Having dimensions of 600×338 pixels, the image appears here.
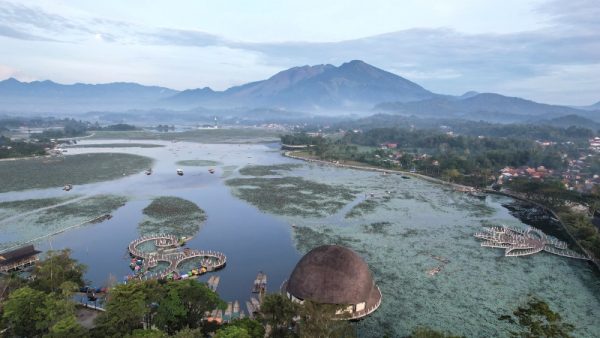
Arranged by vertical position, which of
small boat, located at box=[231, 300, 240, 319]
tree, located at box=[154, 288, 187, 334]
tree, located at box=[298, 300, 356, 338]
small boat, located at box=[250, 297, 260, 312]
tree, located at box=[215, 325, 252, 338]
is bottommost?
small boat, located at box=[231, 300, 240, 319]

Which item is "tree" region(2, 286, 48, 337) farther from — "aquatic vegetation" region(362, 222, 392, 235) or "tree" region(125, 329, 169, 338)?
"aquatic vegetation" region(362, 222, 392, 235)

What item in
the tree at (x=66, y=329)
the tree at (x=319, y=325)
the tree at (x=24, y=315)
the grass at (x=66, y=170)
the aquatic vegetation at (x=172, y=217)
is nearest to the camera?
the tree at (x=319, y=325)

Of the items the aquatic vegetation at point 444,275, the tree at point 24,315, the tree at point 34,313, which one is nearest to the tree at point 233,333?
the tree at point 34,313

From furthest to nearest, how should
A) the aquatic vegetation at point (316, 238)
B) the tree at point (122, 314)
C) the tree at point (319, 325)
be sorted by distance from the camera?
the aquatic vegetation at point (316, 238)
the tree at point (122, 314)
the tree at point (319, 325)

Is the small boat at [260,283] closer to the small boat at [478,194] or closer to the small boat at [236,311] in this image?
the small boat at [236,311]

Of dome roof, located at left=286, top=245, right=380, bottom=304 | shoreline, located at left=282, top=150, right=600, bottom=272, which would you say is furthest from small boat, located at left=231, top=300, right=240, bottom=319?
shoreline, located at left=282, top=150, right=600, bottom=272

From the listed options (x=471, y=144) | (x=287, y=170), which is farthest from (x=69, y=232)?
(x=471, y=144)

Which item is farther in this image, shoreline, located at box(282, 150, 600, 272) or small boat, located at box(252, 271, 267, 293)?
shoreline, located at box(282, 150, 600, 272)
